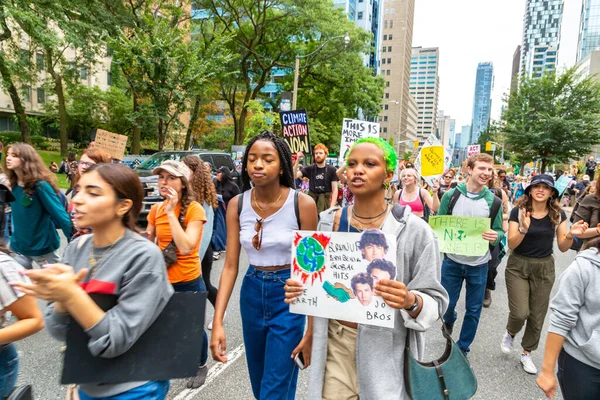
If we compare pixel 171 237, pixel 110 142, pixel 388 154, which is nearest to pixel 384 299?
pixel 388 154

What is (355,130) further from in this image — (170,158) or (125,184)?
(125,184)

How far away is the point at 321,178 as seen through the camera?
28.3ft

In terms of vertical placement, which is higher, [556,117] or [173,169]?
[556,117]

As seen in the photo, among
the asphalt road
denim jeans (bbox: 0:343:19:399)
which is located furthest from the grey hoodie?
the asphalt road

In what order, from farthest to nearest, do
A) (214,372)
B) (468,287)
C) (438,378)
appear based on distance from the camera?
(468,287), (214,372), (438,378)

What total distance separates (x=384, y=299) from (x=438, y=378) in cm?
45

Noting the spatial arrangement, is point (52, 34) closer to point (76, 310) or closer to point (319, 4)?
point (319, 4)

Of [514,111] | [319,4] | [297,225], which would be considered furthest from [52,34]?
[514,111]

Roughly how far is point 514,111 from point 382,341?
33.1 m

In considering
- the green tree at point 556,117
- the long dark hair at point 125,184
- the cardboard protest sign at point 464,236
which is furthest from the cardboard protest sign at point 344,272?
the green tree at point 556,117

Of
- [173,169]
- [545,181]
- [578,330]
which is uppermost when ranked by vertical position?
[173,169]

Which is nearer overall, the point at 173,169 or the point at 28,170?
the point at 173,169

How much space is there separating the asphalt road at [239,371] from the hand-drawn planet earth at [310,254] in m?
1.95

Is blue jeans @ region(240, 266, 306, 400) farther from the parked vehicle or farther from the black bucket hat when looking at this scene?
the parked vehicle
